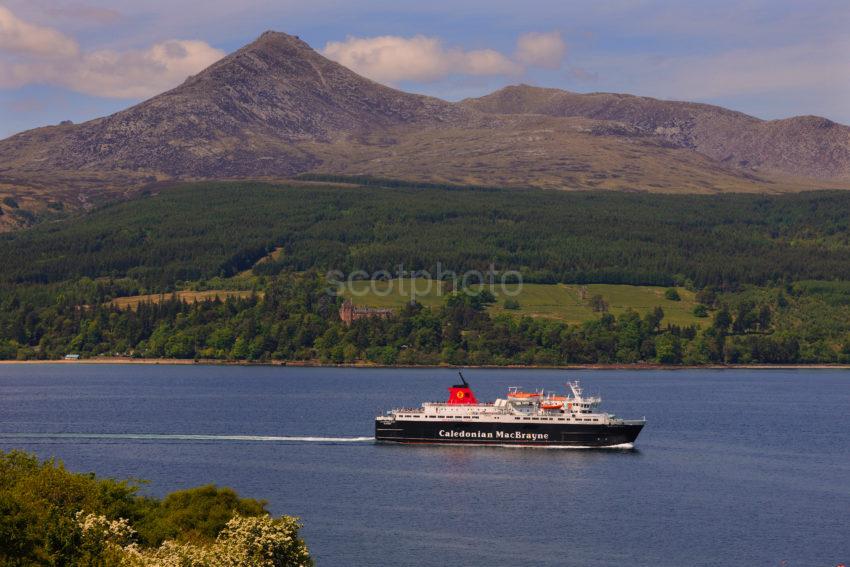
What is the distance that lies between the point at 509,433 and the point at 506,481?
836 inches

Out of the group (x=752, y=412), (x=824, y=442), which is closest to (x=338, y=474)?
(x=824, y=442)

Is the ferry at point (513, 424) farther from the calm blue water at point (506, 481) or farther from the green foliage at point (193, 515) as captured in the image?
the green foliage at point (193, 515)

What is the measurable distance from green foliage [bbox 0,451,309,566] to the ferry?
60.8 meters

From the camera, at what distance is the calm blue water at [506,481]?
83.9 meters

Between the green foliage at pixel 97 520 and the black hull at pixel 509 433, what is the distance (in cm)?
6080

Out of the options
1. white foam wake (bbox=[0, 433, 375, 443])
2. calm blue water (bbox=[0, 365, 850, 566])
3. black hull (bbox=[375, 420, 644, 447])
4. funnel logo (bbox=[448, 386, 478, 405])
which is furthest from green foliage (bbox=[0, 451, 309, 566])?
funnel logo (bbox=[448, 386, 478, 405])

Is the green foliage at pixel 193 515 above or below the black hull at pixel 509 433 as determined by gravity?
above

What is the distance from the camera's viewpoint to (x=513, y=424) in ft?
425

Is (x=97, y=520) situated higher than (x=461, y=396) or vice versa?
(x=97, y=520)

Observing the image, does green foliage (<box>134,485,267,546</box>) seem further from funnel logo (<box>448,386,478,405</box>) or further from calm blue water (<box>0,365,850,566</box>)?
funnel logo (<box>448,386,478,405</box>)

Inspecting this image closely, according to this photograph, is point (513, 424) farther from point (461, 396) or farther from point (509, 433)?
point (461, 396)

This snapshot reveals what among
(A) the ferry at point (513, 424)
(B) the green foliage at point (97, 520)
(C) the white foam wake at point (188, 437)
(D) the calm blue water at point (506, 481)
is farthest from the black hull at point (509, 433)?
(B) the green foliage at point (97, 520)

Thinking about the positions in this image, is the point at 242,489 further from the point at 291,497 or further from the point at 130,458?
the point at 130,458

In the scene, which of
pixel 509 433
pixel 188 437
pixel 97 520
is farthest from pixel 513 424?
pixel 97 520
